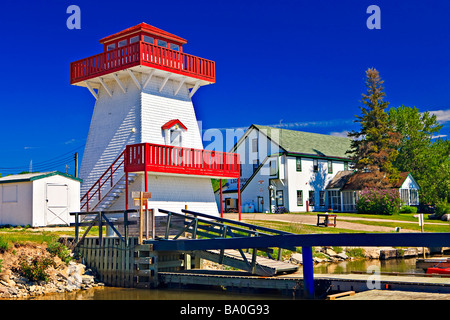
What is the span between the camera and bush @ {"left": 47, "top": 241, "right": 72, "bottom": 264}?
2067 cm

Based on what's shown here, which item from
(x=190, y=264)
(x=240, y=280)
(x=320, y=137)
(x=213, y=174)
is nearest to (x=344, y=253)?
(x=213, y=174)

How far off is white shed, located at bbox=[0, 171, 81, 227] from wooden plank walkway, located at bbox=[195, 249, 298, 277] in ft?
33.4

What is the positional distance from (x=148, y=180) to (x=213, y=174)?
4.23 m

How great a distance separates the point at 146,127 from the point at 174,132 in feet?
6.65

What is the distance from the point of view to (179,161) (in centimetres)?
2984

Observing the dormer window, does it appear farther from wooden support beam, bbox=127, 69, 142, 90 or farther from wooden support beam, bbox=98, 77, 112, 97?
wooden support beam, bbox=98, 77, 112, 97

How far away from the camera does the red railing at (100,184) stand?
98.2 ft

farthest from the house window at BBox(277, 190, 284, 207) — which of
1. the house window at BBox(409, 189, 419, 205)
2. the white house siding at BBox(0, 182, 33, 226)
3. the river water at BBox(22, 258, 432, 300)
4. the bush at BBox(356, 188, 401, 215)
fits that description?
the river water at BBox(22, 258, 432, 300)

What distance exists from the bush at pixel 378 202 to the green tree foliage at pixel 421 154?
10.8 m

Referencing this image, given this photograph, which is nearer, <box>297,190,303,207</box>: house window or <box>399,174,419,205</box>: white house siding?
<box>297,190,303,207</box>: house window

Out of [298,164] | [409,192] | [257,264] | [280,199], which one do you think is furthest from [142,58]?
[409,192]

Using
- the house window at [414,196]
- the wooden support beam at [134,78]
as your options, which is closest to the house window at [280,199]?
the house window at [414,196]

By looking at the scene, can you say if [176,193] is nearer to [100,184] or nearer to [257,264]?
[100,184]
